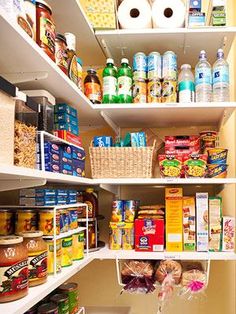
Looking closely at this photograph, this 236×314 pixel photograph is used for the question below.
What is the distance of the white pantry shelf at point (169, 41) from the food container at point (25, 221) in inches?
40.3

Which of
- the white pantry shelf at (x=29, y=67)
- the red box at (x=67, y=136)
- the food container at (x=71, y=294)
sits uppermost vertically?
the white pantry shelf at (x=29, y=67)

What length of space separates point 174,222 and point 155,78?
74cm

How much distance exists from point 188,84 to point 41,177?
987 mm

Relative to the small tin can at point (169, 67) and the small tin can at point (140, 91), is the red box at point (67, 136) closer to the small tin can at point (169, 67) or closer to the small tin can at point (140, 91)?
the small tin can at point (140, 91)

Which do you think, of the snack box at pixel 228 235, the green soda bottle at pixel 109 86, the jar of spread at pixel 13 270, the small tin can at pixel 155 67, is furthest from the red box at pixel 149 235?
the jar of spread at pixel 13 270

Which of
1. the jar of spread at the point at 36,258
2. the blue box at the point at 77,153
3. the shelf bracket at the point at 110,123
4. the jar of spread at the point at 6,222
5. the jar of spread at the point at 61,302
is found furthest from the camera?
the shelf bracket at the point at 110,123

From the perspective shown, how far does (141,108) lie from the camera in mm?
1724

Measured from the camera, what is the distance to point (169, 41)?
1838mm

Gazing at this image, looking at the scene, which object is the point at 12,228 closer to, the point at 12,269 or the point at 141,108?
the point at 12,269

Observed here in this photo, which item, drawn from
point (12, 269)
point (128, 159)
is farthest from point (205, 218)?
point (12, 269)

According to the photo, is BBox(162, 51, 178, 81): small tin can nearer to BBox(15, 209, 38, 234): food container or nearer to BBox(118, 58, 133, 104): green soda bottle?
BBox(118, 58, 133, 104): green soda bottle

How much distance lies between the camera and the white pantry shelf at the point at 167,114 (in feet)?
5.53

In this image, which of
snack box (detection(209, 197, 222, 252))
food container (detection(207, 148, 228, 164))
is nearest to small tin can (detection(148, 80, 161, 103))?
food container (detection(207, 148, 228, 164))

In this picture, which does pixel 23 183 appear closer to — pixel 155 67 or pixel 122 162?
pixel 122 162
